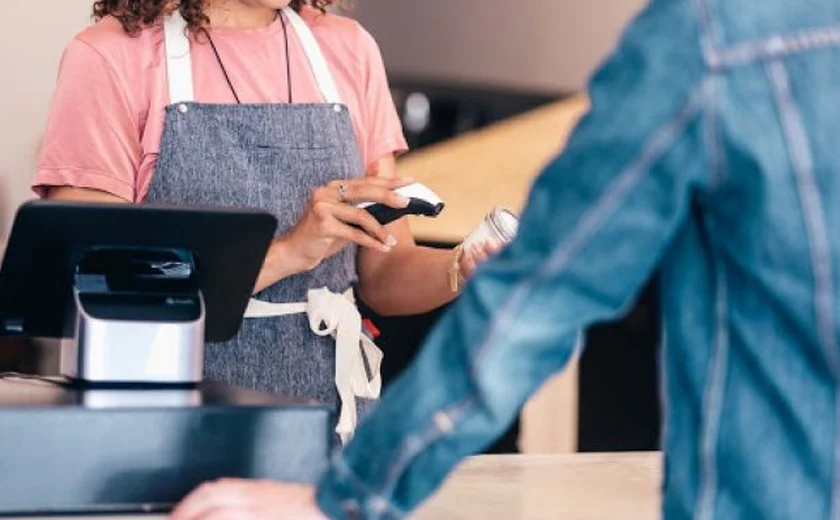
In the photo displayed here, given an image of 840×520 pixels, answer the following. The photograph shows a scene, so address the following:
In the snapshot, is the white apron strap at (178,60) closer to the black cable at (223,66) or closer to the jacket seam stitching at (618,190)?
the black cable at (223,66)

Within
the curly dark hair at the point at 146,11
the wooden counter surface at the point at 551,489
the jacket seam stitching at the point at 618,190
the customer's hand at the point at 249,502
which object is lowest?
the wooden counter surface at the point at 551,489

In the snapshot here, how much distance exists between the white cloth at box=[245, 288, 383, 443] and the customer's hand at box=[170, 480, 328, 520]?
905 mm

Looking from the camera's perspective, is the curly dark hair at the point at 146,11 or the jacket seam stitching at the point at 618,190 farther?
the curly dark hair at the point at 146,11

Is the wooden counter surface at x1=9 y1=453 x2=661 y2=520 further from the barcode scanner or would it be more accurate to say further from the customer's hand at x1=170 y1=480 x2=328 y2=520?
the customer's hand at x1=170 y1=480 x2=328 y2=520

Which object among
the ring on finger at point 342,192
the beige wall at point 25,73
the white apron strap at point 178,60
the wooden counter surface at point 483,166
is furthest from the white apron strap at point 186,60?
the wooden counter surface at point 483,166

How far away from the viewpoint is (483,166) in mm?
4297

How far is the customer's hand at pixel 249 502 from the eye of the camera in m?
1.12

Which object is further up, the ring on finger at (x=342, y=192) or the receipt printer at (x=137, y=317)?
the ring on finger at (x=342, y=192)

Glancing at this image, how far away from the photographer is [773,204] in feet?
3.16

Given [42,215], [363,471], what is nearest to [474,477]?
[42,215]

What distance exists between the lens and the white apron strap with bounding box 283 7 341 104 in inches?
86.4

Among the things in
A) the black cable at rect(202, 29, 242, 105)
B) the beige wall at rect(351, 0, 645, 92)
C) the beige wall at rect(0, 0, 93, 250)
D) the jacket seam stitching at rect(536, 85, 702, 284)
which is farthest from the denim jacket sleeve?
the beige wall at rect(351, 0, 645, 92)

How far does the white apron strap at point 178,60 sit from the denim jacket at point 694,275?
3.58 feet

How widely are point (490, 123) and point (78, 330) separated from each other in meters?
3.25
